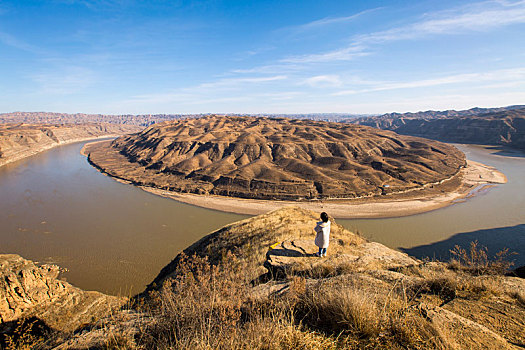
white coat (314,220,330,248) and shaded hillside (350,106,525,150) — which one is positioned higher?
shaded hillside (350,106,525,150)

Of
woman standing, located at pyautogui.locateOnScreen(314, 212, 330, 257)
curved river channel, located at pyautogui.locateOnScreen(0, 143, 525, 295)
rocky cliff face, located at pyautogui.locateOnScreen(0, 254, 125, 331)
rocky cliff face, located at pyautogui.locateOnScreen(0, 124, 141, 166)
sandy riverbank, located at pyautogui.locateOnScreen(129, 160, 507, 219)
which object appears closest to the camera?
woman standing, located at pyautogui.locateOnScreen(314, 212, 330, 257)

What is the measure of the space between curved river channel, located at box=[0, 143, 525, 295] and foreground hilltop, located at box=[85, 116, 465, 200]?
9562mm

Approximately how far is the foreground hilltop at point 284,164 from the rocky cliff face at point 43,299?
3323cm

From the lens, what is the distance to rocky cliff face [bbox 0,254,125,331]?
10188mm

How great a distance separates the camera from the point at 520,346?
3033 mm

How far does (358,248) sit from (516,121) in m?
145

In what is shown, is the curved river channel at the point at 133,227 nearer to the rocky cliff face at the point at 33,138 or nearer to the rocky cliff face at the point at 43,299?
the rocky cliff face at the point at 43,299

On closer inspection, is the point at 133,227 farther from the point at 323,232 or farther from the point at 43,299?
the point at 323,232

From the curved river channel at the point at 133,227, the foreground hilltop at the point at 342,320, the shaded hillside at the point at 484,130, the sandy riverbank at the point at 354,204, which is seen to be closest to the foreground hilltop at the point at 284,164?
the sandy riverbank at the point at 354,204

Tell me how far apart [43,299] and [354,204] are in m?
38.7

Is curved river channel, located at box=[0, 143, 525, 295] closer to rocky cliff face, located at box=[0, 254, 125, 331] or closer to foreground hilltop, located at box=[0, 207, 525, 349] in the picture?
rocky cliff face, located at box=[0, 254, 125, 331]

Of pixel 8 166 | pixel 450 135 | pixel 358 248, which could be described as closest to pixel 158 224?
pixel 358 248

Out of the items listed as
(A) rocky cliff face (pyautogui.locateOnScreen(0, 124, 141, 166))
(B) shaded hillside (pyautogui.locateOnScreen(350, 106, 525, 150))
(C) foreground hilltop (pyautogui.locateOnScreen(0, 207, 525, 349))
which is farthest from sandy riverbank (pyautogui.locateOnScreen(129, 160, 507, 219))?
(B) shaded hillside (pyautogui.locateOnScreen(350, 106, 525, 150))

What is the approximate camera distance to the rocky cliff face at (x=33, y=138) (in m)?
80.3
